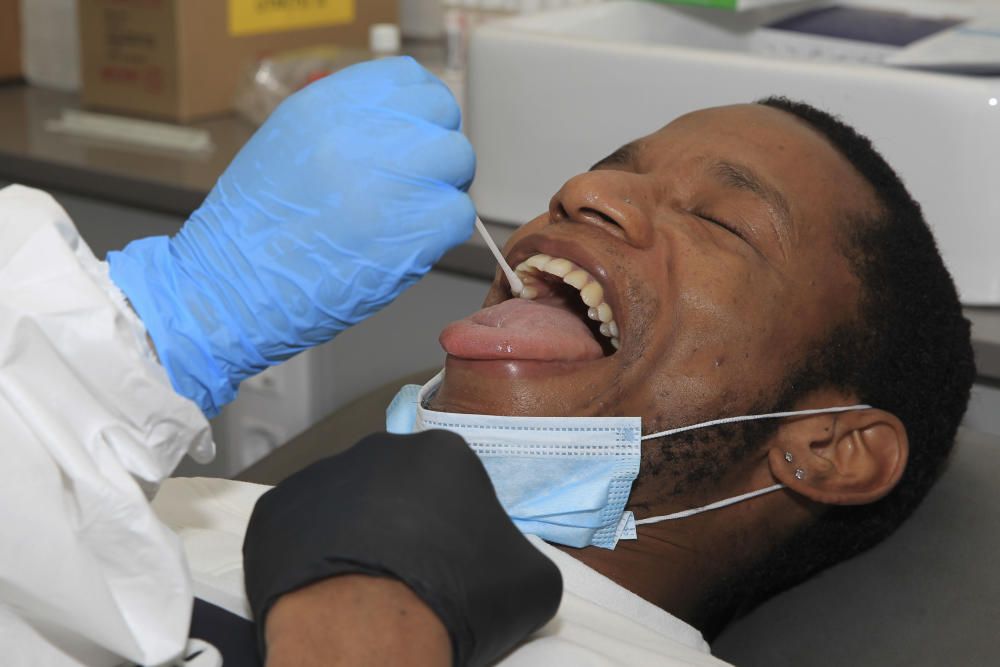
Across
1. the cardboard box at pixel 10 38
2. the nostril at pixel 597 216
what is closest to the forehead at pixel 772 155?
the nostril at pixel 597 216

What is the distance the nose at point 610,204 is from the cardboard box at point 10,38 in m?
2.05

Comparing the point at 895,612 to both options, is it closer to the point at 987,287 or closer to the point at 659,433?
the point at 659,433

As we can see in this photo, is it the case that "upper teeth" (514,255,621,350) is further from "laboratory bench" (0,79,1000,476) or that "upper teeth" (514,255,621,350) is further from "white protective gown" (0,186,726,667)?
"laboratory bench" (0,79,1000,476)

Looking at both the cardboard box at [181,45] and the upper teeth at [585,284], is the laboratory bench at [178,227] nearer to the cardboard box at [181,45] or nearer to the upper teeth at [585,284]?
the cardboard box at [181,45]

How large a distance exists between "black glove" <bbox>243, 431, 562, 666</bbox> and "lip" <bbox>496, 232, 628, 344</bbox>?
0.94 feet

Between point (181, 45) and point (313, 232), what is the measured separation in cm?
146

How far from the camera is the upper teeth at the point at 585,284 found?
4.03ft

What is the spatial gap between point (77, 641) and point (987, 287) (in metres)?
1.27

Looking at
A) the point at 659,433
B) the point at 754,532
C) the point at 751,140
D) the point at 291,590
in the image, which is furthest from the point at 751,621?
the point at 291,590

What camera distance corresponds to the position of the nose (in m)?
1.24

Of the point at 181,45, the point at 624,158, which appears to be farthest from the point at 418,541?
the point at 181,45

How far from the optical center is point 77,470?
94 centimetres

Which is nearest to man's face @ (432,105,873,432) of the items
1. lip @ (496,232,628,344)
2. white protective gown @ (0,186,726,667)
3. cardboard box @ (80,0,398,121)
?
lip @ (496,232,628,344)

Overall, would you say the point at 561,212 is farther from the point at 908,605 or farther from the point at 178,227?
the point at 178,227
